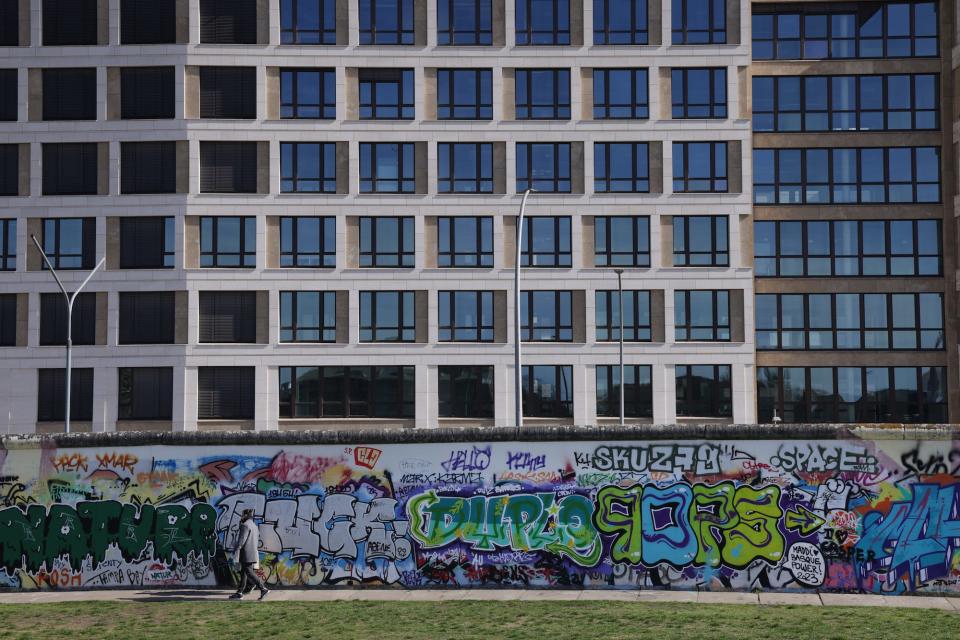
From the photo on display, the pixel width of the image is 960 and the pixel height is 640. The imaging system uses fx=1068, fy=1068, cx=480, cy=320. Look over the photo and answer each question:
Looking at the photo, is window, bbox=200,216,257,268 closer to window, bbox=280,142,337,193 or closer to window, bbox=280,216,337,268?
window, bbox=280,216,337,268

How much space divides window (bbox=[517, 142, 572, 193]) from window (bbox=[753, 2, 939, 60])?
496 inches

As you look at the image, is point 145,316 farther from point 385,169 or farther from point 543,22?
point 543,22

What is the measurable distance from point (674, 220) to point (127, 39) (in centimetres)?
2764

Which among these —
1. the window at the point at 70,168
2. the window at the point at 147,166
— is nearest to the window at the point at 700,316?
the window at the point at 147,166

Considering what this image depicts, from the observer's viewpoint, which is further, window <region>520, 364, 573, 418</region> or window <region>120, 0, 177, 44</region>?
window <region>120, 0, 177, 44</region>

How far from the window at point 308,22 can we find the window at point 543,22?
9044 mm

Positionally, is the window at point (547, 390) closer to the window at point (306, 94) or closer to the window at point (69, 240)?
the window at point (306, 94)

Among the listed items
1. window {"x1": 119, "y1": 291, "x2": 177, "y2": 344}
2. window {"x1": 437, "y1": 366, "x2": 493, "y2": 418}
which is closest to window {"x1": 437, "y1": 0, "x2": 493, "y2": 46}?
window {"x1": 437, "y1": 366, "x2": 493, "y2": 418}

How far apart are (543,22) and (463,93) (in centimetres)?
518

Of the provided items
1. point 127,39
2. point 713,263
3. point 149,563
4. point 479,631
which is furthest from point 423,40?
point 479,631

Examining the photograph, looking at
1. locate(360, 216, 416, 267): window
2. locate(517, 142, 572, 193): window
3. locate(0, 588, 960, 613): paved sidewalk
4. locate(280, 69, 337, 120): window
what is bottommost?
locate(0, 588, 960, 613): paved sidewalk

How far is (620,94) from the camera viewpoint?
5175 cm

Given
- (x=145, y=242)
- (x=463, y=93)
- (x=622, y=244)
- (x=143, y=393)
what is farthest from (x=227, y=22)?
(x=622, y=244)

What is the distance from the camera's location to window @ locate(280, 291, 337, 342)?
50.5 m
